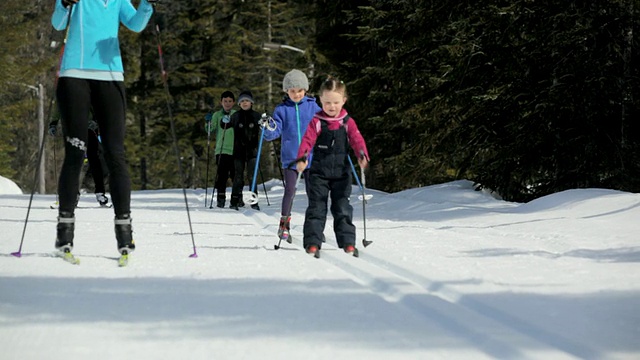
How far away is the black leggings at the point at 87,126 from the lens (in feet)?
18.9

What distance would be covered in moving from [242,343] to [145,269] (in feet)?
7.43

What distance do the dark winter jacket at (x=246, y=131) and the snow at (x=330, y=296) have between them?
16.6ft

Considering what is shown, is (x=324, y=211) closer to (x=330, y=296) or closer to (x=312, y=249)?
(x=312, y=249)

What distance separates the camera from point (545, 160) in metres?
12.9

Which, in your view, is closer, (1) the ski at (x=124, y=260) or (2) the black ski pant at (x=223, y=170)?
(1) the ski at (x=124, y=260)

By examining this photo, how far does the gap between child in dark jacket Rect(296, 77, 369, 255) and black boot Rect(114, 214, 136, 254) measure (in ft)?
5.42

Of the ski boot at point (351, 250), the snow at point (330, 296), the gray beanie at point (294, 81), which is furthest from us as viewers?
the gray beanie at point (294, 81)

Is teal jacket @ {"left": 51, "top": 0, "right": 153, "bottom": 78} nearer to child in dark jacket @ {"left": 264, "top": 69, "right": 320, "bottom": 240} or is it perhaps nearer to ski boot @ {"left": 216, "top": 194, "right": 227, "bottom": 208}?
child in dark jacket @ {"left": 264, "top": 69, "right": 320, "bottom": 240}

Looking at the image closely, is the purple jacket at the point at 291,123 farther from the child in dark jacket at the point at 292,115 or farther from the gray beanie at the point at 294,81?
the gray beanie at the point at 294,81

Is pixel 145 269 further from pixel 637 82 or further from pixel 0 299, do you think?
pixel 637 82

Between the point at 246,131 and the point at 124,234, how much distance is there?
26.1ft

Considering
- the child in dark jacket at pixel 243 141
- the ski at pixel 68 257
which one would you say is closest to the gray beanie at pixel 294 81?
the ski at pixel 68 257

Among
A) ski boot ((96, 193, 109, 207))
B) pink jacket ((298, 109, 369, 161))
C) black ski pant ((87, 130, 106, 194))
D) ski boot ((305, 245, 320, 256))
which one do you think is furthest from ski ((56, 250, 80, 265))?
ski boot ((96, 193, 109, 207))

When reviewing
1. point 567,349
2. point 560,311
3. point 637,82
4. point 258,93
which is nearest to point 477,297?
point 560,311
